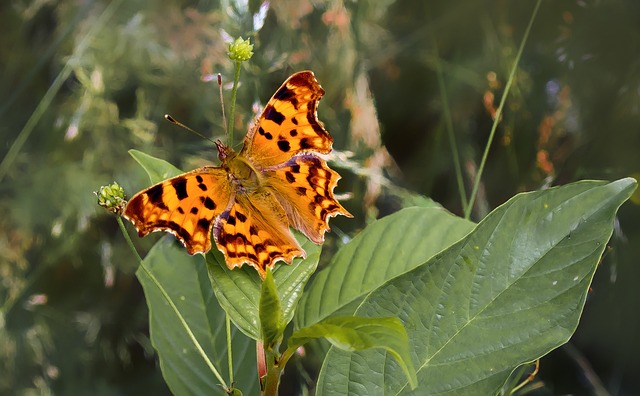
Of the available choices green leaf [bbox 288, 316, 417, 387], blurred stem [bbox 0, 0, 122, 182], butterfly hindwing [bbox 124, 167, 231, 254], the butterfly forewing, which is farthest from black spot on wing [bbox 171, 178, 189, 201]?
blurred stem [bbox 0, 0, 122, 182]

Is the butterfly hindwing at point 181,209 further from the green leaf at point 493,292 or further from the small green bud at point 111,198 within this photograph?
the green leaf at point 493,292

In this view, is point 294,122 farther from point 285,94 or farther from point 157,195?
point 157,195

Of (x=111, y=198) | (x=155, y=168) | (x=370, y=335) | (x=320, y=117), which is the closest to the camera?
(x=370, y=335)

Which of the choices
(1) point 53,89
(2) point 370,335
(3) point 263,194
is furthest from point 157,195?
(1) point 53,89

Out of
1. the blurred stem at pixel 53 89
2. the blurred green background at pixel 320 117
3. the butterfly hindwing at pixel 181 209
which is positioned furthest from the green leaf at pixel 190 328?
the blurred stem at pixel 53 89

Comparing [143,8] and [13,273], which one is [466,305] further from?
[143,8]

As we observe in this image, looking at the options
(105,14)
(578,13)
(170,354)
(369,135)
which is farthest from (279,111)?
(105,14)

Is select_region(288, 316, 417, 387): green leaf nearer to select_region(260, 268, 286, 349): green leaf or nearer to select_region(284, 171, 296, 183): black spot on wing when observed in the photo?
select_region(260, 268, 286, 349): green leaf
